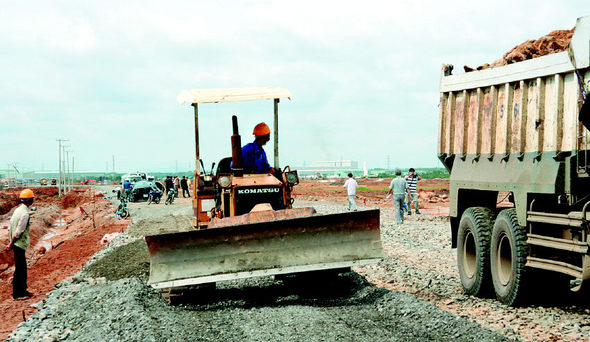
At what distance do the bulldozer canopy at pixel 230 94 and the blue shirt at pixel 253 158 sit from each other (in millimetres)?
769

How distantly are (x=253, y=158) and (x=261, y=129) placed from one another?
1.59ft

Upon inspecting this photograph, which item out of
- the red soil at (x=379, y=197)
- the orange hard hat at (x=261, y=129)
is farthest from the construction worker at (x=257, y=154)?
the red soil at (x=379, y=197)

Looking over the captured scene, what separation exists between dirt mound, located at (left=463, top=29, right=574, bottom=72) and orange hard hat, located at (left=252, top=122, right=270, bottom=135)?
11.9ft

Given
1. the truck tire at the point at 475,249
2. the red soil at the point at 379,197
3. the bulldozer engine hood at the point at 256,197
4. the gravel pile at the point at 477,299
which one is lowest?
the red soil at the point at 379,197

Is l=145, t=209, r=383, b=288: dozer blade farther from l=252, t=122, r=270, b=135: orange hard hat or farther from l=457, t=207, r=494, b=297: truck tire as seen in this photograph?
l=252, t=122, r=270, b=135: orange hard hat

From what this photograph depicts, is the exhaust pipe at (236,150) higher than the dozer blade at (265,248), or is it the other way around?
the exhaust pipe at (236,150)

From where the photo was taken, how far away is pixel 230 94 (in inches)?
382

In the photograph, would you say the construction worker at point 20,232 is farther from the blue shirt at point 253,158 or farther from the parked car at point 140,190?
the parked car at point 140,190

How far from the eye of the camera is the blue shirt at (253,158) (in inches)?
390

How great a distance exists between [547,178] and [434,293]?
9.08 feet

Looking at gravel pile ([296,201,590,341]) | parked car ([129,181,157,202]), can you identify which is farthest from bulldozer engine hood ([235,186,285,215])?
parked car ([129,181,157,202])

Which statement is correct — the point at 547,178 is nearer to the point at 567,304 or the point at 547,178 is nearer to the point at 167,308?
the point at 567,304

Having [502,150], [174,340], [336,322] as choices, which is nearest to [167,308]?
[174,340]

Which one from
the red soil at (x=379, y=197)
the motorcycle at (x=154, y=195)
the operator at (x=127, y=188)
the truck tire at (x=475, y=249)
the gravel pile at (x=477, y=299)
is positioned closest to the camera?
the gravel pile at (x=477, y=299)
